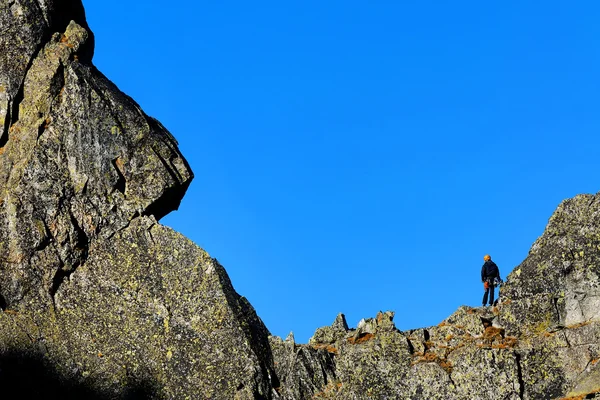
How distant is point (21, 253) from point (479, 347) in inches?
968

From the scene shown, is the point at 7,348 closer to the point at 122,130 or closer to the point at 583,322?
the point at 122,130

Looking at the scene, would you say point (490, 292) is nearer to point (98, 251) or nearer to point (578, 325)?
point (578, 325)

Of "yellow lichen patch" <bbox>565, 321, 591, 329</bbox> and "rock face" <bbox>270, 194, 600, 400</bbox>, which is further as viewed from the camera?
"yellow lichen patch" <bbox>565, 321, 591, 329</bbox>

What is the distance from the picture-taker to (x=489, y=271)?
5159cm

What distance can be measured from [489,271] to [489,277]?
332 millimetres

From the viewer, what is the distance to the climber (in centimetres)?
5153

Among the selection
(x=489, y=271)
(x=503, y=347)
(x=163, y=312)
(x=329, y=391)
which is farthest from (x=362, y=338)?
(x=163, y=312)

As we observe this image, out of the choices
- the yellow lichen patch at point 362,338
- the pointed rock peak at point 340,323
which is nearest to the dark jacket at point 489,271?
the yellow lichen patch at point 362,338

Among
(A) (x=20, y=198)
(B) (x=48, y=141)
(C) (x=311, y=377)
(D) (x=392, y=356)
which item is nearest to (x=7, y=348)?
(A) (x=20, y=198)

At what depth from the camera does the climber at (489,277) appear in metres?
51.5

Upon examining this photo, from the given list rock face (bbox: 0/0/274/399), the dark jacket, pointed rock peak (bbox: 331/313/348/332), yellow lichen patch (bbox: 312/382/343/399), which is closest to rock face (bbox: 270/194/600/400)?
yellow lichen patch (bbox: 312/382/343/399)

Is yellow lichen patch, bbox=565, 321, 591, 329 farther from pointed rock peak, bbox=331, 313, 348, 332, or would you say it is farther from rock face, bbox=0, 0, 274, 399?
rock face, bbox=0, 0, 274, 399

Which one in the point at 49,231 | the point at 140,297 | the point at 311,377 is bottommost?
the point at 311,377

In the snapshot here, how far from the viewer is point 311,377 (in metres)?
48.4
